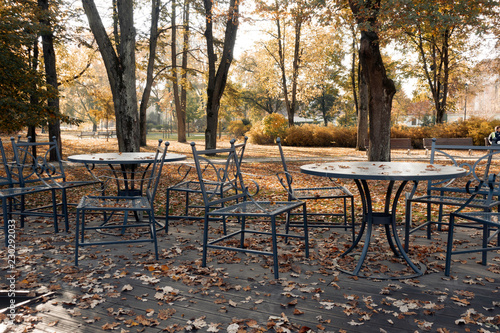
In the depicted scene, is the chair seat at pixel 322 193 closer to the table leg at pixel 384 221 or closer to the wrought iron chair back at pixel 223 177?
the table leg at pixel 384 221

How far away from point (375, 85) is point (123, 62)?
6.84m

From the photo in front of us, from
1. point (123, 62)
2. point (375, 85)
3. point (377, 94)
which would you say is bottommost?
point (377, 94)

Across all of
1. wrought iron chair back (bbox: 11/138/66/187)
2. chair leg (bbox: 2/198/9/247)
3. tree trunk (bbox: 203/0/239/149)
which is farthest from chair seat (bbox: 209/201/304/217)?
tree trunk (bbox: 203/0/239/149)

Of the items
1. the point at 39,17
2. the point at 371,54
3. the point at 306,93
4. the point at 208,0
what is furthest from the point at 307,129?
the point at 39,17

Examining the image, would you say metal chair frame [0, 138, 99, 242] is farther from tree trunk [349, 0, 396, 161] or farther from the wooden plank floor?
tree trunk [349, 0, 396, 161]

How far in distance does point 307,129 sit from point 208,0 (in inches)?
482

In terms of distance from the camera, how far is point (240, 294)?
10.6 ft

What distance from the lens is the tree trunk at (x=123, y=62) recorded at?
9508 mm

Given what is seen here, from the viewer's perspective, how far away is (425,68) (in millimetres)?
25031

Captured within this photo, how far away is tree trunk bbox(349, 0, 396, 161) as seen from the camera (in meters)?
11.2

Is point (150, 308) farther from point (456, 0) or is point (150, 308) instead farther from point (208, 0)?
point (208, 0)

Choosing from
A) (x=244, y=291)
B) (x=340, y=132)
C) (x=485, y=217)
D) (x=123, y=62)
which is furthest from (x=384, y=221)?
(x=340, y=132)

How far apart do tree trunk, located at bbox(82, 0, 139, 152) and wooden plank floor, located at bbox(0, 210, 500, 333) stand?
19.5 ft

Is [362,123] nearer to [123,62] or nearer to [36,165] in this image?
[123,62]
